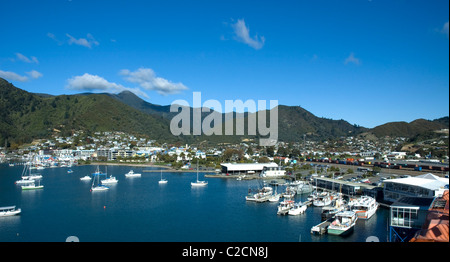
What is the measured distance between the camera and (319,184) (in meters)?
9.94

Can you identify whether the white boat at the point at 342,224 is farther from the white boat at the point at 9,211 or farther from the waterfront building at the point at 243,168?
the waterfront building at the point at 243,168

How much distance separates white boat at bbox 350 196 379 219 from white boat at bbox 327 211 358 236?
1.65ft

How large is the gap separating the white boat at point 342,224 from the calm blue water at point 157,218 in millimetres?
100

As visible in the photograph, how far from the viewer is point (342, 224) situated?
5258 mm

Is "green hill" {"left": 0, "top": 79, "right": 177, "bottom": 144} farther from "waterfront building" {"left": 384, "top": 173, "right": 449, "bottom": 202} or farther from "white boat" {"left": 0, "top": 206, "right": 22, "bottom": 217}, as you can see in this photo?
"waterfront building" {"left": 384, "top": 173, "right": 449, "bottom": 202}

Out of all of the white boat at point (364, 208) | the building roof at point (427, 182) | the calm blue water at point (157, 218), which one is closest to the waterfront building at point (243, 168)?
the calm blue water at point (157, 218)

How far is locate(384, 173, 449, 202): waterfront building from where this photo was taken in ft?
18.6

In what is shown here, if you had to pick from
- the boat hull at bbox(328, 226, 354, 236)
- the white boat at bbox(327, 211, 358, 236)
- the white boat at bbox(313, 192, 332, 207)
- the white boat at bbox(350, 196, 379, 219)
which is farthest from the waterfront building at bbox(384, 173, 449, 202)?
the boat hull at bbox(328, 226, 354, 236)

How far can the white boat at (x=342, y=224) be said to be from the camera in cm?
512

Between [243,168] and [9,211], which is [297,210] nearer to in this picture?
[9,211]

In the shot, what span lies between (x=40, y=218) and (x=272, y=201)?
536cm

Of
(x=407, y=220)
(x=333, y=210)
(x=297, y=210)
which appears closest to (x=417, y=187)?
(x=333, y=210)
